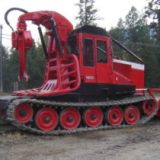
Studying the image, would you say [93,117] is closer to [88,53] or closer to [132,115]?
[132,115]

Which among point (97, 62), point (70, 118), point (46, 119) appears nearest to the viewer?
point (46, 119)

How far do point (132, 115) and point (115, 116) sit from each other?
0.72m

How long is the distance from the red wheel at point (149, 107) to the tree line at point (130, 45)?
119 ft

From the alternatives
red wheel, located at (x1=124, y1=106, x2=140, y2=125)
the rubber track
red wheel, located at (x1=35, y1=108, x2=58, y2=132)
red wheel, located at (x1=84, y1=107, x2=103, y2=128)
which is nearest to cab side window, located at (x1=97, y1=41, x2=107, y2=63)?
the rubber track

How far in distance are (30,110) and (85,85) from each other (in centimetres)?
218

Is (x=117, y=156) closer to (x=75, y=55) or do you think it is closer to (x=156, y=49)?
(x=75, y=55)

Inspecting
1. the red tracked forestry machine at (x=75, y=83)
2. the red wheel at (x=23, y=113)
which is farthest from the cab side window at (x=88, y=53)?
the red wheel at (x=23, y=113)

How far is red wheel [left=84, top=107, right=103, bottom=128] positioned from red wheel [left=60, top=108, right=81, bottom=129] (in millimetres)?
311

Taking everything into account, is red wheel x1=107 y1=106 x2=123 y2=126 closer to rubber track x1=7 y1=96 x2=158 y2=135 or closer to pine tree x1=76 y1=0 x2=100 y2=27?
rubber track x1=7 y1=96 x2=158 y2=135

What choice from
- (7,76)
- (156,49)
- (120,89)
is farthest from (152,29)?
(120,89)

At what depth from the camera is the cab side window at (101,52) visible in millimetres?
14477

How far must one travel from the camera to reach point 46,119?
1301 cm

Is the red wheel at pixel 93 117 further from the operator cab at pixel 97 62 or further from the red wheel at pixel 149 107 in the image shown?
the red wheel at pixel 149 107

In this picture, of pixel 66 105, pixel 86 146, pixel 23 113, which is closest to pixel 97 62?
pixel 66 105
